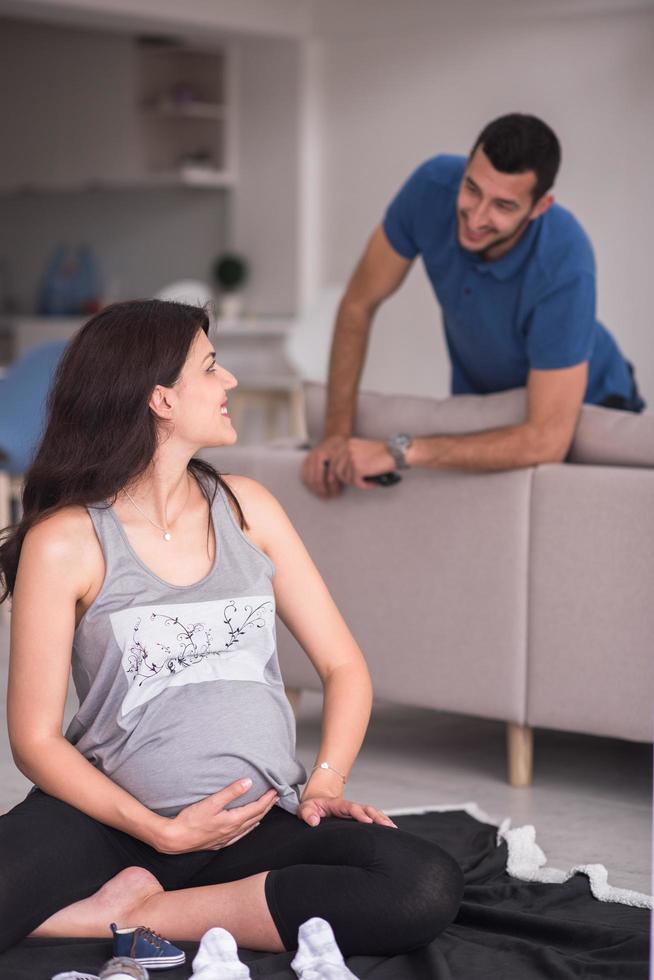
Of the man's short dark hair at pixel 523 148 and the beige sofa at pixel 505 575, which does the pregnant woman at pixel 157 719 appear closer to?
the beige sofa at pixel 505 575

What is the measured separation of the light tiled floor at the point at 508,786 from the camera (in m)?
2.59

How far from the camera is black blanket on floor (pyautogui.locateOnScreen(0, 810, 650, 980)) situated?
183 cm

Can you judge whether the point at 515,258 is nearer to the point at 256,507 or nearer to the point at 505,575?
the point at 505,575

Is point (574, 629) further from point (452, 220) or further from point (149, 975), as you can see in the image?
point (149, 975)

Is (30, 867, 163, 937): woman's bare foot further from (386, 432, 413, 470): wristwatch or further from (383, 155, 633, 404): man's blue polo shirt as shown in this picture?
(383, 155, 633, 404): man's blue polo shirt

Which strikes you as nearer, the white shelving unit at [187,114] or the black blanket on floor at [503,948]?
the black blanket on floor at [503,948]

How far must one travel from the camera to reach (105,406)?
1902 mm

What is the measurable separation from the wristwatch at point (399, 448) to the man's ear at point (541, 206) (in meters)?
0.54

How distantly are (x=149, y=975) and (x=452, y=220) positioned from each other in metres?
1.93

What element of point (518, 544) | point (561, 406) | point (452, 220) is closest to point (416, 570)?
point (518, 544)

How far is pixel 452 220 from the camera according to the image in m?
3.21

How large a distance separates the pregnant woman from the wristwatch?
102 centimetres

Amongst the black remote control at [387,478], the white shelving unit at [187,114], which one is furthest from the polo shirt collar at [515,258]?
the white shelving unit at [187,114]

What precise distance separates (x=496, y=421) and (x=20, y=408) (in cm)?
268
